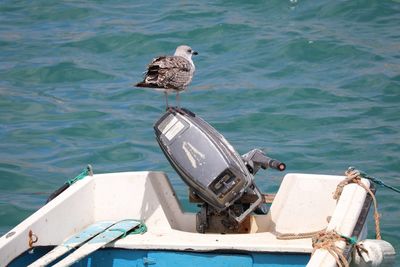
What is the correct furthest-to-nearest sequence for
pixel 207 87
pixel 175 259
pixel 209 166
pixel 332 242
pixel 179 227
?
pixel 207 87 < pixel 179 227 < pixel 209 166 < pixel 175 259 < pixel 332 242

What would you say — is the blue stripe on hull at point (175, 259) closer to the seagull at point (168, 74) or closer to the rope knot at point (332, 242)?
the rope knot at point (332, 242)

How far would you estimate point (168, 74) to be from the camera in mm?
6254

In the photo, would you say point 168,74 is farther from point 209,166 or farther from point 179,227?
point 179,227

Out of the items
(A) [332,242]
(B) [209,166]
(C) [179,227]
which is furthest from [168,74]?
(A) [332,242]

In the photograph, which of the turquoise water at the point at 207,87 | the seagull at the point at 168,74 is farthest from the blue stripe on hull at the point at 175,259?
the turquoise water at the point at 207,87

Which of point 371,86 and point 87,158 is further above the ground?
point 371,86

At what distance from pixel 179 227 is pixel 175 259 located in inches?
29.8

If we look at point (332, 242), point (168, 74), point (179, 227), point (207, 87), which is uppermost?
point (207, 87)

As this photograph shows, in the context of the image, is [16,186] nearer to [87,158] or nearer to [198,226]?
[87,158]

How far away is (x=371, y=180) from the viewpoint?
5.94 m

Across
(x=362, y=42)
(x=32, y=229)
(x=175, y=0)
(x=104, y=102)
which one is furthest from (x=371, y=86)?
(x=32, y=229)

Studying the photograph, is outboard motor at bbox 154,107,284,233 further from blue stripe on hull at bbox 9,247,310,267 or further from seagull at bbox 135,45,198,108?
blue stripe on hull at bbox 9,247,310,267

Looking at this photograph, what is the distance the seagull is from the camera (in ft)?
20.2

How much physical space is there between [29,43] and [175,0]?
263cm
